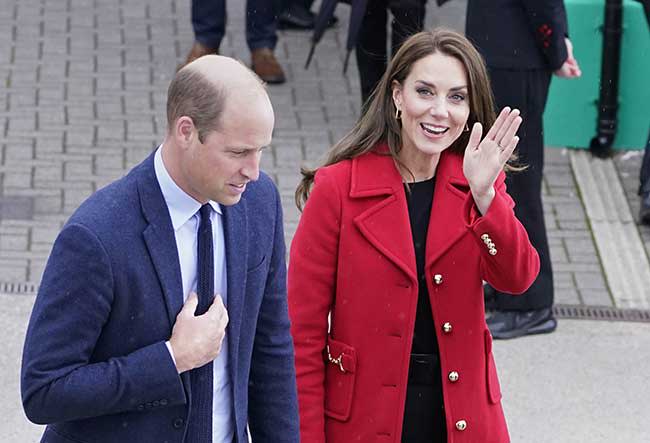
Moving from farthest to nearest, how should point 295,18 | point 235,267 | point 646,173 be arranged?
point 295,18 < point 646,173 < point 235,267

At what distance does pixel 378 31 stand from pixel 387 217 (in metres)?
4.37

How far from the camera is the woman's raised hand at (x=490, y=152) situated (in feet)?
12.2

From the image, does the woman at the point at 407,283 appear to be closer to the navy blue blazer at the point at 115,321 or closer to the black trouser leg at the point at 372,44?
the navy blue blazer at the point at 115,321

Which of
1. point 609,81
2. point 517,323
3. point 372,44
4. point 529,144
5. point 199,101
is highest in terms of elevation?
point 199,101

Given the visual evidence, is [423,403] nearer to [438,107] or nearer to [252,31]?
[438,107]

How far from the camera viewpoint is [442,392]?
3986mm

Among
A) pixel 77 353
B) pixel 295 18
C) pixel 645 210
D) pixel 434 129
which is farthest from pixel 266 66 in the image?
pixel 77 353

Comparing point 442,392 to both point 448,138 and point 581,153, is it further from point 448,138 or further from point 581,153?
point 581,153

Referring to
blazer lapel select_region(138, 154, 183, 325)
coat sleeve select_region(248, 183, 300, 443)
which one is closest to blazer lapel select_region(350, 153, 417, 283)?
coat sleeve select_region(248, 183, 300, 443)

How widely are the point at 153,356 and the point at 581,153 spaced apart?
6.19 meters

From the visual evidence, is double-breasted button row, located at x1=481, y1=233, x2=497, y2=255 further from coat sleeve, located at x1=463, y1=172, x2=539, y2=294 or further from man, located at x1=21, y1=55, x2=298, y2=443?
man, located at x1=21, y1=55, x2=298, y2=443

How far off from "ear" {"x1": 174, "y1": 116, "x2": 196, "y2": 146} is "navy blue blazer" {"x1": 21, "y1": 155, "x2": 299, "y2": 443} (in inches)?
5.1

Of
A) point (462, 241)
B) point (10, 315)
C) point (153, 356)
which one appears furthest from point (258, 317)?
point (10, 315)

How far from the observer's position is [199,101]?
2.97 m
